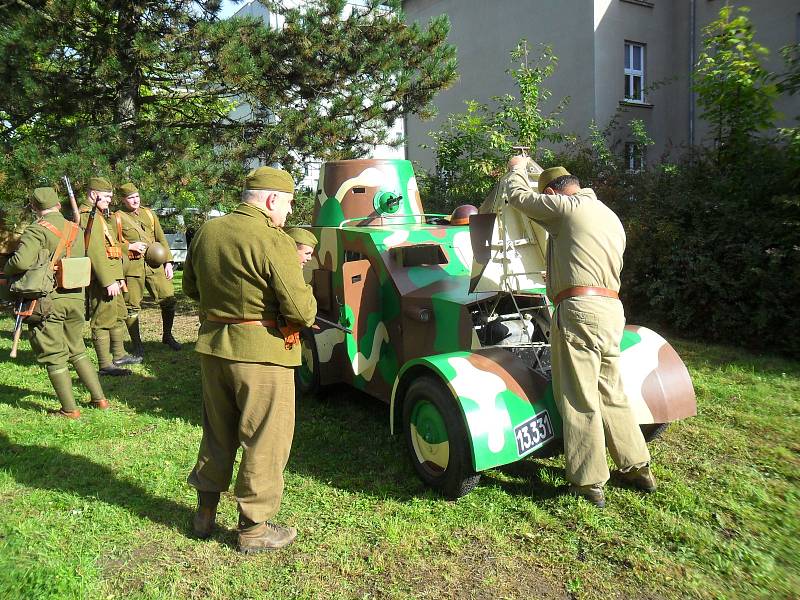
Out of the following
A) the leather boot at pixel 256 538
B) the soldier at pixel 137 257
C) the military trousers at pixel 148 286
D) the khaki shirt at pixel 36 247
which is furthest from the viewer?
the military trousers at pixel 148 286

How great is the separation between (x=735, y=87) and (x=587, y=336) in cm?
591

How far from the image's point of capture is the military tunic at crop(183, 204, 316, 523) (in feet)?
10.3

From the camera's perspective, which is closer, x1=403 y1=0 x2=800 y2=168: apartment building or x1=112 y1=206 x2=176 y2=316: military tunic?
x1=112 y1=206 x2=176 y2=316: military tunic

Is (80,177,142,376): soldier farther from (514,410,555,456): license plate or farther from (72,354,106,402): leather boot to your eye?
(514,410,555,456): license plate

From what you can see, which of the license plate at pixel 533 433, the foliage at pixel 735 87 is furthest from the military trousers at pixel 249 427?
the foliage at pixel 735 87

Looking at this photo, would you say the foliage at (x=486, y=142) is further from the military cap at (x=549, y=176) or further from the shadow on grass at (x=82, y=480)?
the shadow on grass at (x=82, y=480)

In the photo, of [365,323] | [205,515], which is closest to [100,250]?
[365,323]

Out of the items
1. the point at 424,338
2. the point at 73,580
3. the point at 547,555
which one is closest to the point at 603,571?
the point at 547,555

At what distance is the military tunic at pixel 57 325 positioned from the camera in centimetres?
512

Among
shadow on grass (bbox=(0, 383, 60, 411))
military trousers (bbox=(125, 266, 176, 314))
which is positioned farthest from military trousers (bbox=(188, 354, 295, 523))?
military trousers (bbox=(125, 266, 176, 314))

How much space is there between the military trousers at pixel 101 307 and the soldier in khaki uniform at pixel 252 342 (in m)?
3.88

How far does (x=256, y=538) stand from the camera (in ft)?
11.0

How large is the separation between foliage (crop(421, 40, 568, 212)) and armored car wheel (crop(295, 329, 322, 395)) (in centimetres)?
495

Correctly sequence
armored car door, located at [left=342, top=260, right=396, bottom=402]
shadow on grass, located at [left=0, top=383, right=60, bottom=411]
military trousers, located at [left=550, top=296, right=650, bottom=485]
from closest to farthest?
military trousers, located at [left=550, top=296, right=650, bottom=485]
armored car door, located at [left=342, top=260, right=396, bottom=402]
shadow on grass, located at [left=0, top=383, right=60, bottom=411]
